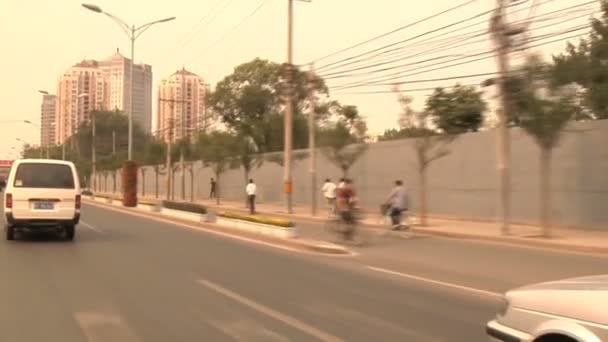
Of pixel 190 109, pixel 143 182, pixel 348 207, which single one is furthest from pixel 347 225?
pixel 143 182

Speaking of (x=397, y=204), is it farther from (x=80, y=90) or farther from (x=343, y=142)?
(x=80, y=90)

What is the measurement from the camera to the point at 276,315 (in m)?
8.61

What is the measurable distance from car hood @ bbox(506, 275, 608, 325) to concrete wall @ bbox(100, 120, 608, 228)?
1970cm

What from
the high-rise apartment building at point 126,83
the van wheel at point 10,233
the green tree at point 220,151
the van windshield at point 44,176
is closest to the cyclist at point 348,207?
the van windshield at point 44,176

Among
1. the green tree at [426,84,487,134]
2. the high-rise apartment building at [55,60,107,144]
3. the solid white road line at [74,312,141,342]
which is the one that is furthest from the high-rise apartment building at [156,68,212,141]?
the solid white road line at [74,312,141,342]

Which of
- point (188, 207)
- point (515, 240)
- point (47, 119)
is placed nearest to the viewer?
point (515, 240)

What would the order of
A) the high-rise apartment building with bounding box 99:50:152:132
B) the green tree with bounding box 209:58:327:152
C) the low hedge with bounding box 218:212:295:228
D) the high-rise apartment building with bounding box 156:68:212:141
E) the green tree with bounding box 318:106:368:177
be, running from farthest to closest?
the green tree with bounding box 209:58:327:152 → the high-rise apartment building with bounding box 156:68:212:141 → the high-rise apartment building with bounding box 99:50:152:132 → the green tree with bounding box 318:106:368:177 → the low hedge with bounding box 218:212:295:228

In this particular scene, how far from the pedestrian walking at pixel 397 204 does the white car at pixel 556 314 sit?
17.1 metres

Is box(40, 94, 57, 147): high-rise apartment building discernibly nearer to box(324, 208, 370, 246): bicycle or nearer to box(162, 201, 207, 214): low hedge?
box(162, 201, 207, 214): low hedge

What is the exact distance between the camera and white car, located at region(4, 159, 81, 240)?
18094 mm

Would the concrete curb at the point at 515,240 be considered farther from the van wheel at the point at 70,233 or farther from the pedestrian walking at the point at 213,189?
the pedestrian walking at the point at 213,189

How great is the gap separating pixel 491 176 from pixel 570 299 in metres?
24.9

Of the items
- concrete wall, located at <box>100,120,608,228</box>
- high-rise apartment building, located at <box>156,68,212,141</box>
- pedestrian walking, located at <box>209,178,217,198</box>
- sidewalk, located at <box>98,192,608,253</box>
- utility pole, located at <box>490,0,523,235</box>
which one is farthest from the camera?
high-rise apartment building, located at <box>156,68,212,141</box>

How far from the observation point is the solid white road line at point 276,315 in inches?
293
